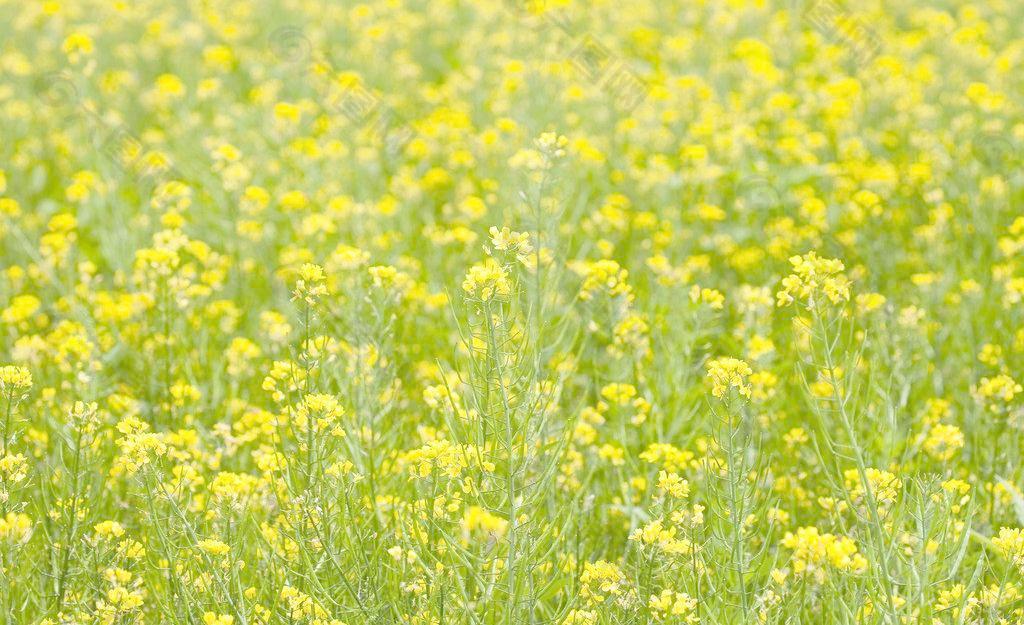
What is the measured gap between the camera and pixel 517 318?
11.8ft

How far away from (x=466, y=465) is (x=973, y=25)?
275 inches

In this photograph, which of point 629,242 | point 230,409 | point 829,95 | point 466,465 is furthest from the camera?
point 829,95

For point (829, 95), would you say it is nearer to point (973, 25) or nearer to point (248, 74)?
point (973, 25)

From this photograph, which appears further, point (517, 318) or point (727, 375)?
point (517, 318)

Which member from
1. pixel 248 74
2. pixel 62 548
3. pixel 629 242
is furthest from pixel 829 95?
pixel 62 548

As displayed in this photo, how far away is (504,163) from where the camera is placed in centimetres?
630

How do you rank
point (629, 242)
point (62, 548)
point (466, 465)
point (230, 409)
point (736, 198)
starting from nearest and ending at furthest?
point (466, 465), point (62, 548), point (230, 409), point (629, 242), point (736, 198)

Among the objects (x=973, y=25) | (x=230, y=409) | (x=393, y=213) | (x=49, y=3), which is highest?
(x=973, y=25)

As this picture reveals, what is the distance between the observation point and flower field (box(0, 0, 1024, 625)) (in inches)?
116

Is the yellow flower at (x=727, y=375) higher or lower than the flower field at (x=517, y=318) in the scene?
higher

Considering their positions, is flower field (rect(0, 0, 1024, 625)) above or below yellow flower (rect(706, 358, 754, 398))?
below

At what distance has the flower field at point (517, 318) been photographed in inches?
116

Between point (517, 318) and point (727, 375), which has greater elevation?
point (727, 375)

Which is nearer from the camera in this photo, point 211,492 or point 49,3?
point 211,492
